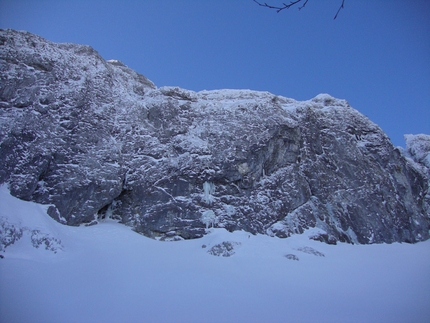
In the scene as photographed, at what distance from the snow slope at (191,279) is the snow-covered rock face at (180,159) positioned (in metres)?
1.22

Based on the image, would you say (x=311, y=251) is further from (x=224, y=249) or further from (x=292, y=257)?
(x=224, y=249)

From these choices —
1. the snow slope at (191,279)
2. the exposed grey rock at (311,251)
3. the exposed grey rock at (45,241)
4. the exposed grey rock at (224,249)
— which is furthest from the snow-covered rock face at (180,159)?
the exposed grey rock at (45,241)

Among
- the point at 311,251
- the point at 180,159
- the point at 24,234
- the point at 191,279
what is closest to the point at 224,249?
the point at 191,279

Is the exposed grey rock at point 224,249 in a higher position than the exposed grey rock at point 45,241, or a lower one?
higher

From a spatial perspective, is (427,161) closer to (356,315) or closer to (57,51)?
(356,315)

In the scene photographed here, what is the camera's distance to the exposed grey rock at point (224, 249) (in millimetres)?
10922

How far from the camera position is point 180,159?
1502 centimetres

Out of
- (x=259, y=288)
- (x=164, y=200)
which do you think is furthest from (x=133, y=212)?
(x=259, y=288)

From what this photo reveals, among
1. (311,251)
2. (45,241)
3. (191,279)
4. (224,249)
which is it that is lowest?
(191,279)

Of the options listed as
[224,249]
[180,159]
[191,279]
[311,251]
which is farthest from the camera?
[180,159]

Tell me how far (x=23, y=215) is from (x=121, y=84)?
11430mm

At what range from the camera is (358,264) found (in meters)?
11.4

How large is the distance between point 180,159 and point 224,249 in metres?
5.91

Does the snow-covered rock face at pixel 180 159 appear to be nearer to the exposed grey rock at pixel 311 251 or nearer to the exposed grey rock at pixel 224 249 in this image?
the exposed grey rock at pixel 311 251
